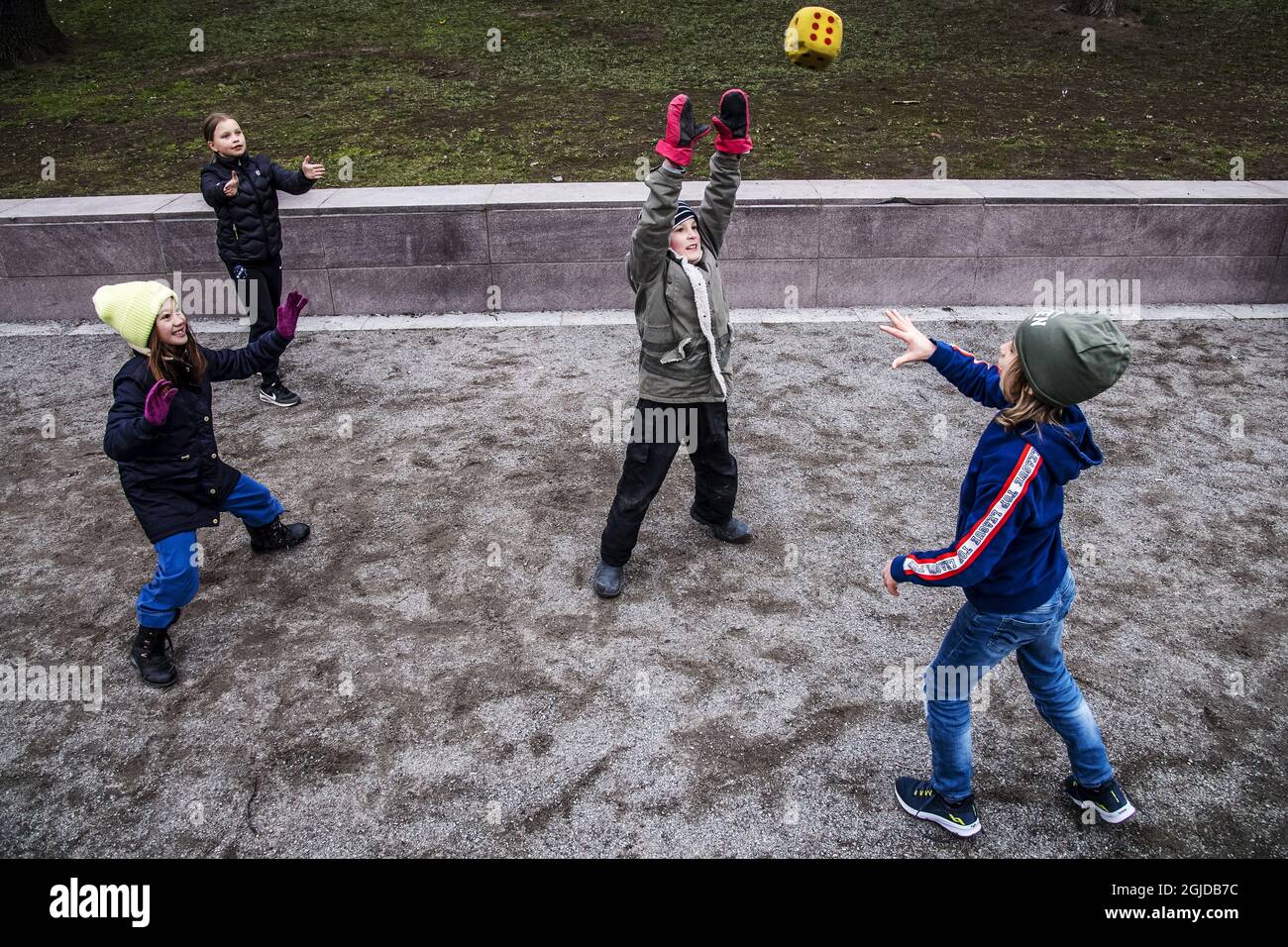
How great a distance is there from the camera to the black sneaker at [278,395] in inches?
270

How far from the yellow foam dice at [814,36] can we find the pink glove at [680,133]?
4.58 ft

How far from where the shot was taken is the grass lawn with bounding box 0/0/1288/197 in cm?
991

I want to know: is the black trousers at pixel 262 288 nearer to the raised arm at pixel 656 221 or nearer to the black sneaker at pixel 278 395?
the black sneaker at pixel 278 395

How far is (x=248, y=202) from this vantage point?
6629 mm

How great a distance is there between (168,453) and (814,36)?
3.75 meters

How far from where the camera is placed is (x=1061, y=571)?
314cm

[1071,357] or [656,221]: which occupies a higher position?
[656,221]

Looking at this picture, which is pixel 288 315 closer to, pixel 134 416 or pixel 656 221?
pixel 134 416

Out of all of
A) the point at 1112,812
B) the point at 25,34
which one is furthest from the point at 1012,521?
the point at 25,34

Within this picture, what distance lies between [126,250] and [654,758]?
6912mm

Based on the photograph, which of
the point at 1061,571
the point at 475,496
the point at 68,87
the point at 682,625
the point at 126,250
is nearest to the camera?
the point at 1061,571

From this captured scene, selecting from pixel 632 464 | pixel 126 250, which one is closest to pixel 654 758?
pixel 632 464

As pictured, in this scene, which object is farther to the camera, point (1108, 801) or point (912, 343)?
point (1108, 801)
